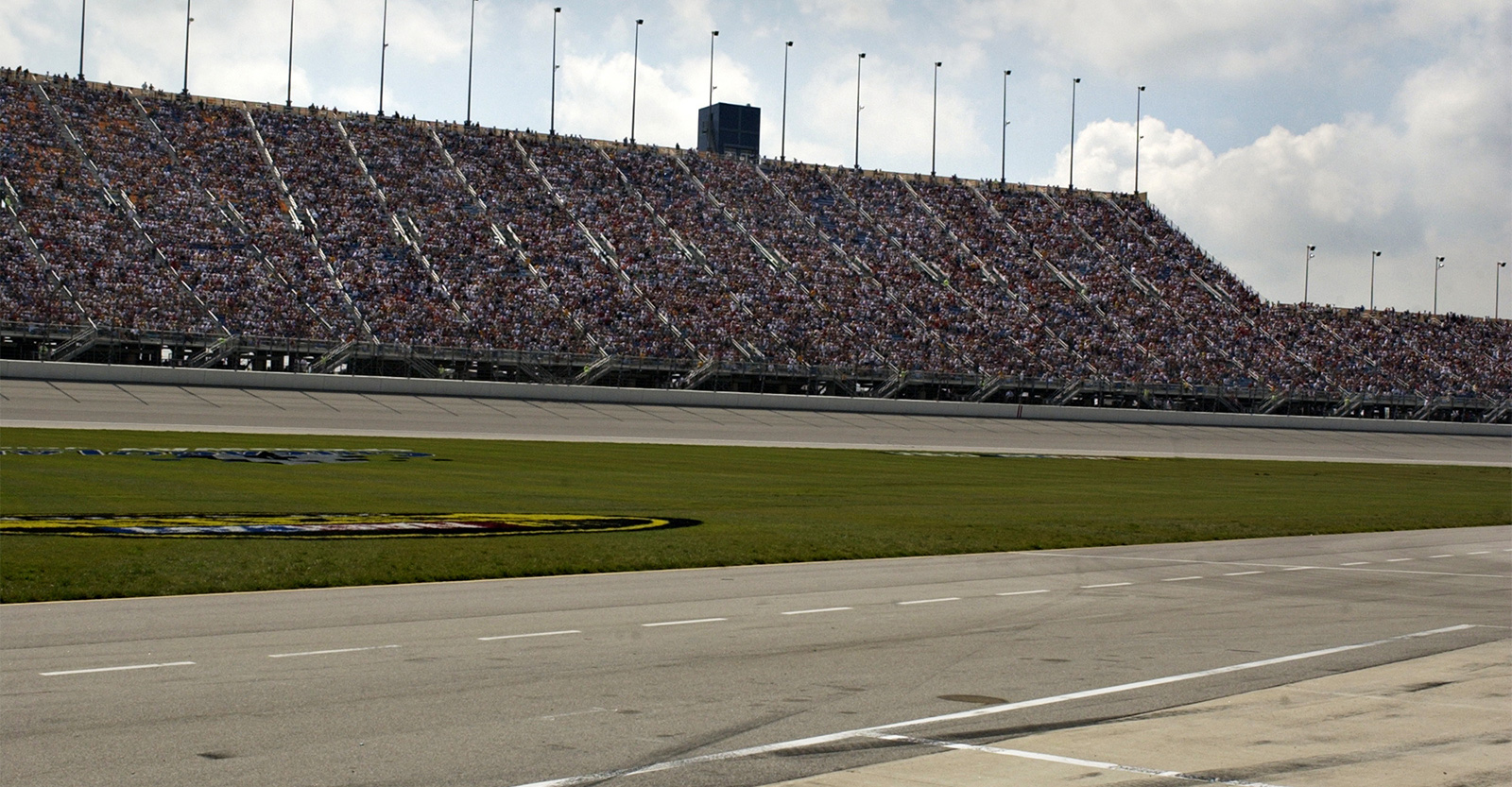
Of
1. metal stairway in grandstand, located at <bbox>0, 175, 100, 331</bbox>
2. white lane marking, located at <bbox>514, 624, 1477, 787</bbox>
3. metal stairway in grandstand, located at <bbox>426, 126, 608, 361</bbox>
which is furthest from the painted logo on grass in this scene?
metal stairway in grandstand, located at <bbox>426, 126, 608, 361</bbox>

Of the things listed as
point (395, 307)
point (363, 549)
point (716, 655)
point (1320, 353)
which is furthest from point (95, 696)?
point (1320, 353)

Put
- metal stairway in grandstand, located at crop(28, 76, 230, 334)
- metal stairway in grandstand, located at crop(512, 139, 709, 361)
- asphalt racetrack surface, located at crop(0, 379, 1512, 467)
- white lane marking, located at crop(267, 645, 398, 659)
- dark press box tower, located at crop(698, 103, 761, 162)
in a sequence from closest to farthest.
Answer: white lane marking, located at crop(267, 645, 398, 659)
asphalt racetrack surface, located at crop(0, 379, 1512, 467)
metal stairway in grandstand, located at crop(28, 76, 230, 334)
metal stairway in grandstand, located at crop(512, 139, 709, 361)
dark press box tower, located at crop(698, 103, 761, 162)

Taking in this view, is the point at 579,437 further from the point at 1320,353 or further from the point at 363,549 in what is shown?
the point at 1320,353

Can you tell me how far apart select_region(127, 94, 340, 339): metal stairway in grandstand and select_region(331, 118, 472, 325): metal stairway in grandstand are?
5.89 metres

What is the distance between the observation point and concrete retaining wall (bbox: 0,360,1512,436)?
149 feet

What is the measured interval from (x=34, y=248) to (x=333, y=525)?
37.6m

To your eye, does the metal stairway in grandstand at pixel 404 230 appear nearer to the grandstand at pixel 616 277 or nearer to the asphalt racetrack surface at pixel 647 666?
the grandstand at pixel 616 277

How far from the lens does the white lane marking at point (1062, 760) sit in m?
7.51

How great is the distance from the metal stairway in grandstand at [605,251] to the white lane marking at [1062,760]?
160 feet

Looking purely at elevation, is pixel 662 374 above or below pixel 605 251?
below

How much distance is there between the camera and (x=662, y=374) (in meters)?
55.4

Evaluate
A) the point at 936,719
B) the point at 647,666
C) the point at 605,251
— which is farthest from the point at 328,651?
the point at 605,251

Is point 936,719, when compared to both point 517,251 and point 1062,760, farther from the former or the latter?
point 517,251

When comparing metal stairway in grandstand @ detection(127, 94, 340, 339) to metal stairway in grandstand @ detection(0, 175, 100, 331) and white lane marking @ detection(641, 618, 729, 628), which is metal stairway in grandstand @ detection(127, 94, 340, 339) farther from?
white lane marking @ detection(641, 618, 729, 628)
